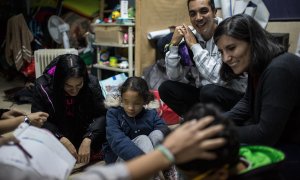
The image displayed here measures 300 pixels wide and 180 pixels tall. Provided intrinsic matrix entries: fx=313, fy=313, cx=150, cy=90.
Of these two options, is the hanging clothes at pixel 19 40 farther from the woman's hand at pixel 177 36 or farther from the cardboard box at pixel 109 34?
the woman's hand at pixel 177 36

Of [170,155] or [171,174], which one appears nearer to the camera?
[170,155]

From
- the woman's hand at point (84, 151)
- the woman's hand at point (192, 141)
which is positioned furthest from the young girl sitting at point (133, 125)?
the woman's hand at point (192, 141)

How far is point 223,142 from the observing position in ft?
2.52

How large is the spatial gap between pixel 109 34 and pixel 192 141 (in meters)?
2.51

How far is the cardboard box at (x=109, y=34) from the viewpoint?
297cm

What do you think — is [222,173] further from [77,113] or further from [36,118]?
[77,113]

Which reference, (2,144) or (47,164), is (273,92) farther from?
(2,144)

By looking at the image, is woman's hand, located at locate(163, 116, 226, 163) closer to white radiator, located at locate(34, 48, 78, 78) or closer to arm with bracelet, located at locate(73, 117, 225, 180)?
arm with bracelet, located at locate(73, 117, 225, 180)

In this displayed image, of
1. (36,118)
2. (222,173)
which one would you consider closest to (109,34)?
(36,118)

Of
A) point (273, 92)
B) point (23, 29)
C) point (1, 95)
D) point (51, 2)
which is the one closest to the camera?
point (273, 92)

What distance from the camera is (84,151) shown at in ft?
5.89

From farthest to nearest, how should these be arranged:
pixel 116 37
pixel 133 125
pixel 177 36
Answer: pixel 116 37 < pixel 177 36 < pixel 133 125

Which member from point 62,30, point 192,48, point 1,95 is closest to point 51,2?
point 62,30

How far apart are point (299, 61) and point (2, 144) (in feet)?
3.44
